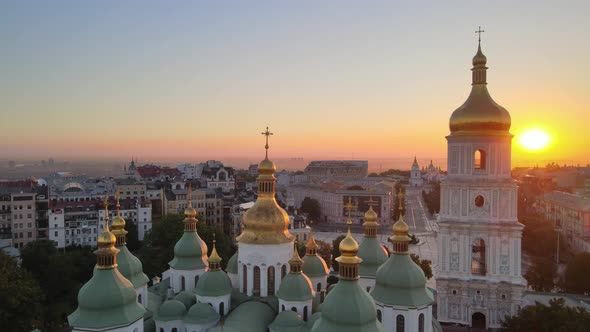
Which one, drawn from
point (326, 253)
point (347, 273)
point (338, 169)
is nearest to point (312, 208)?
point (326, 253)

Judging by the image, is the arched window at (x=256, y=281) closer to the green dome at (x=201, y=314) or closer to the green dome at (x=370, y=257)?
the green dome at (x=201, y=314)

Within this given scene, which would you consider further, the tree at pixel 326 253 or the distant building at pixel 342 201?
the distant building at pixel 342 201

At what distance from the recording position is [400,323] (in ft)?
59.8

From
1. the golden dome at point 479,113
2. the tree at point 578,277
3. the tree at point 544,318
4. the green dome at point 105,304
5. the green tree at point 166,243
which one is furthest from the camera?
the green tree at point 166,243

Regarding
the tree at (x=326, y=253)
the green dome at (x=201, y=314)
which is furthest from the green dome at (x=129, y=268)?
the tree at (x=326, y=253)

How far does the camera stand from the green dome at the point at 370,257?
77.2 ft

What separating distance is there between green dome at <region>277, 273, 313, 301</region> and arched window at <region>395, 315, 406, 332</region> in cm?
381

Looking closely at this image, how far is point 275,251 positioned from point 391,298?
19.3 feet

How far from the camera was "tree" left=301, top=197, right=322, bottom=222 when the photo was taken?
8812 centimetres

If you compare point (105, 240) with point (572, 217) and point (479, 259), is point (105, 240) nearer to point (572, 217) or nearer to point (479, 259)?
point (479, 259)

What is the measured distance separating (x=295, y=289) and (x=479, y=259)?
15556 mm

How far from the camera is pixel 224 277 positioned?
20.5 m

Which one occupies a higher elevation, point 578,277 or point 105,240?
point 105,240

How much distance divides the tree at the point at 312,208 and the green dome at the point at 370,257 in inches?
2521
